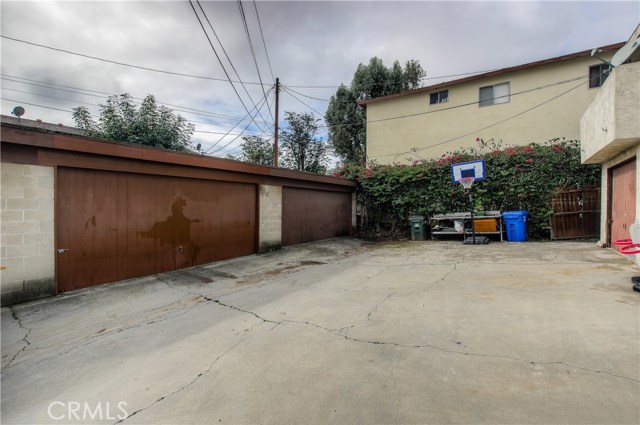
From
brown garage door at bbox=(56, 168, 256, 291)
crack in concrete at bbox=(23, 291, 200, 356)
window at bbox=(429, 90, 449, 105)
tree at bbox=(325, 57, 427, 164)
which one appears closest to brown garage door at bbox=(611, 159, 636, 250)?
crack in concrete at bbox=(23, 291, 200, 356)

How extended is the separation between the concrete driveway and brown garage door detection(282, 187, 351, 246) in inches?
177

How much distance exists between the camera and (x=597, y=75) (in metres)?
11.8

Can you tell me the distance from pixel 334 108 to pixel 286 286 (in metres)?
19.2

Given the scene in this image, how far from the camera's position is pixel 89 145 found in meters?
5.25

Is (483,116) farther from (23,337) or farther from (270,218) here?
(23,337)

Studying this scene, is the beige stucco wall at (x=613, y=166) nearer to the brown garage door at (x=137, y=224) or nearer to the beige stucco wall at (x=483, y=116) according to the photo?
the beige stucco wall at (x=483, y=116)

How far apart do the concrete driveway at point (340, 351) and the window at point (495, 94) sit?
404 inches

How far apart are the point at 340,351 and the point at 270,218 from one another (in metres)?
6.56

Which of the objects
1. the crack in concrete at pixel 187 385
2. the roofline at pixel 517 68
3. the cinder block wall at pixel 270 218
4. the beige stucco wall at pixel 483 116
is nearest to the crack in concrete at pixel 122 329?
the crack in concrete at pixel 187 385

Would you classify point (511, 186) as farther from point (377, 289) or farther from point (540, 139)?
point (377, 289)

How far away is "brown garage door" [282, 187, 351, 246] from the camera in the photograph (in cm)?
988

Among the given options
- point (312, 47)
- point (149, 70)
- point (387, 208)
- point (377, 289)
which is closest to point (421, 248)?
point (387, 208)

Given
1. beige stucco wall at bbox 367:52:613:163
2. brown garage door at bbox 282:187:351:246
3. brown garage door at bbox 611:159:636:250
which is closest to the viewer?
brown garage door at bbox 611:159:636:250

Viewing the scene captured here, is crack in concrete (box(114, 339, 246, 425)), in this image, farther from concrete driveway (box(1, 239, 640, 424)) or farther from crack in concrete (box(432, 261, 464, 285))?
crack in concrete (box(432, 261, 464, 285))
